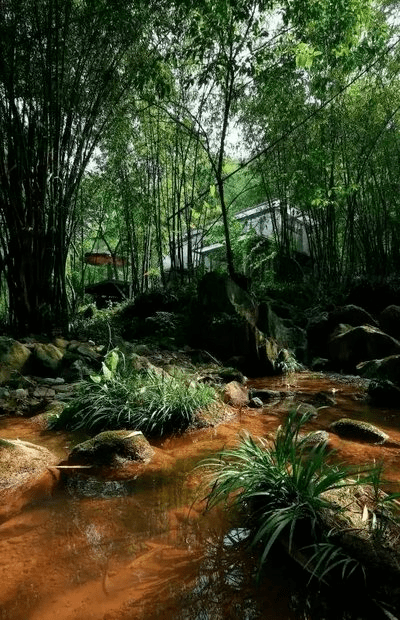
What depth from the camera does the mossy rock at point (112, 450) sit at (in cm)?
257

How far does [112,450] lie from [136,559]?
98 centimetres

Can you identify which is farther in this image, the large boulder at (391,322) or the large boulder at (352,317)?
the large boulder at (352,317)

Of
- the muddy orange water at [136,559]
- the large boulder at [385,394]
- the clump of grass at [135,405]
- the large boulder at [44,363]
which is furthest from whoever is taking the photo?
the large boulder at [44,363]

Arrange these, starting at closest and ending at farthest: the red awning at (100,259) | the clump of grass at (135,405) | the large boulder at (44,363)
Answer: the clump of grass at (135,405) → the large boulder at (44,363) → the red awning at (100,259)

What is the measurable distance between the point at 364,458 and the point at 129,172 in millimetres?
8915

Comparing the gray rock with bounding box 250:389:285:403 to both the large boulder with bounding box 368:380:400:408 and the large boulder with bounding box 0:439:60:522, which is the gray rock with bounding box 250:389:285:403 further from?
the large boulder with bounding box 0:439:60:522

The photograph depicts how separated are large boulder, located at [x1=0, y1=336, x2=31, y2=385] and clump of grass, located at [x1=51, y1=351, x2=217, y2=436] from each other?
1.26 meters

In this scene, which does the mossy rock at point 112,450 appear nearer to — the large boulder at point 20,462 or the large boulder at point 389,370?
the large boulder at point 20,462

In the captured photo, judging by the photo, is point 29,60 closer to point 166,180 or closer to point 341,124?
point 166,180

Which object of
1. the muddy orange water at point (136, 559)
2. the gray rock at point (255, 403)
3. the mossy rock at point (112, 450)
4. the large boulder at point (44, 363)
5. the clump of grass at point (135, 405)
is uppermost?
the large boulder at point (44, 363)

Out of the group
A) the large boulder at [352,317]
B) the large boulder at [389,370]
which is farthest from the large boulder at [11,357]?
the large boulder at [352,317]

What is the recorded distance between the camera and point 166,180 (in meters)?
10.5

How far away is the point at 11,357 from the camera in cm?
478

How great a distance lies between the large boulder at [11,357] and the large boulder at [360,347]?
13.8 ft
